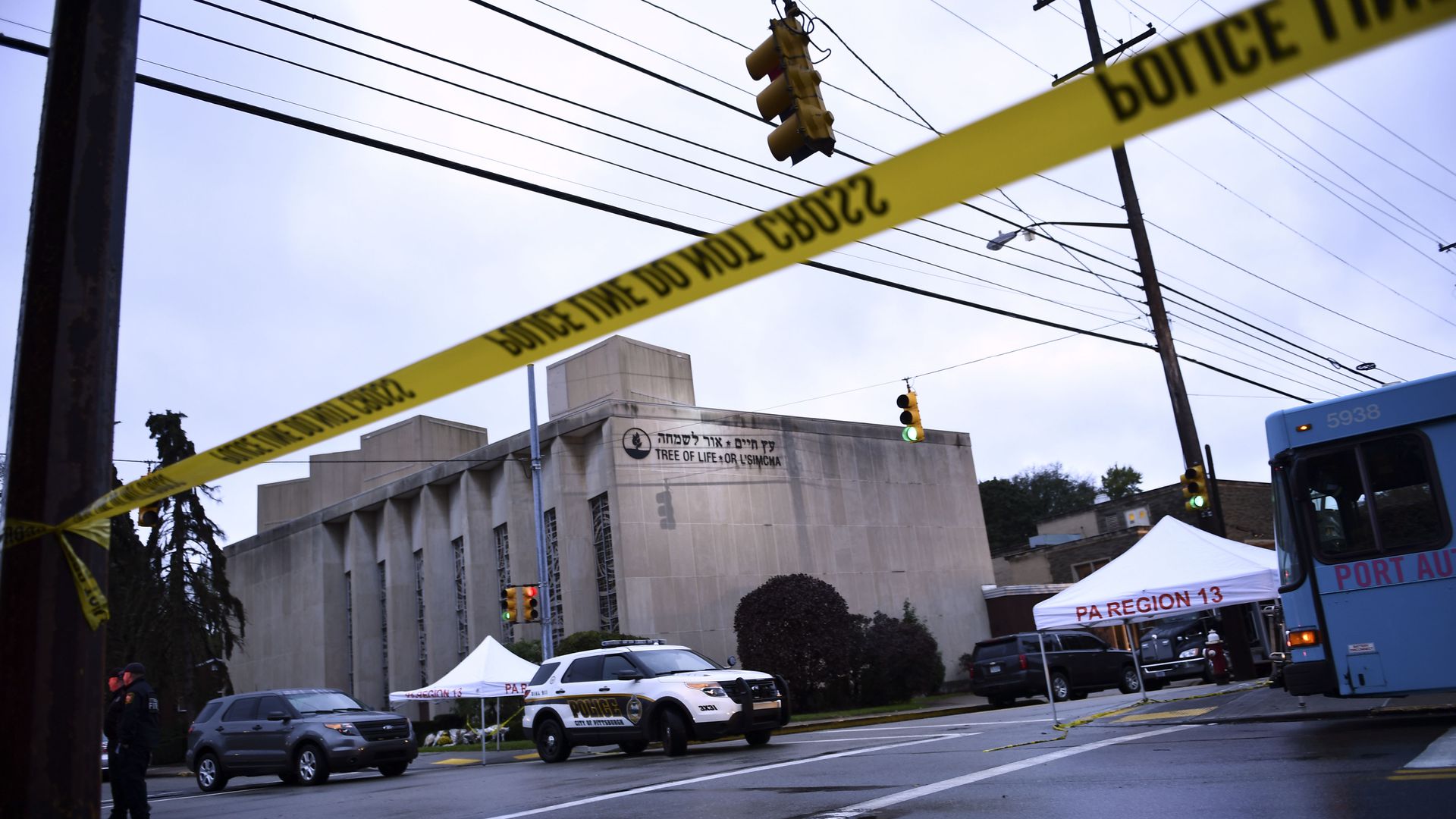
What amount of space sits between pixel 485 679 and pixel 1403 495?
1706 cm

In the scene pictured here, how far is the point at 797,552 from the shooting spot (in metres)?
32.2

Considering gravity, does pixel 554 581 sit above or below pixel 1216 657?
above

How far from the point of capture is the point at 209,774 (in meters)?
19.3

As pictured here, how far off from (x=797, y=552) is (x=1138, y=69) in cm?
2981

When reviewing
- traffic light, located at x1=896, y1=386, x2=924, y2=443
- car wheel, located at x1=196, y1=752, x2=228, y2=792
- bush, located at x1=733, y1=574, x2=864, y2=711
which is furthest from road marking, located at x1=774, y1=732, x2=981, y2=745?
car wheel, located at x1=196, y1=752, x2=228, y2=792

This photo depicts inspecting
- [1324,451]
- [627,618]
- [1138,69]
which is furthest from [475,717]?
[1138,69]

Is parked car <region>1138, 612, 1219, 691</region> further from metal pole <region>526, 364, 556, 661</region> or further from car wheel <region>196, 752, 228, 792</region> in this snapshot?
car wheel <region>196, 752, 228, 792</region>

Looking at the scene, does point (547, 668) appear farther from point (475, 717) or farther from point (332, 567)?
point (332, 567)

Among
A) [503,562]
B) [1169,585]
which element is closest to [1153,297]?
[1169,585]

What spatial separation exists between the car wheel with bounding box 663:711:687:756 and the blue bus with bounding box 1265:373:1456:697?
28.7ft

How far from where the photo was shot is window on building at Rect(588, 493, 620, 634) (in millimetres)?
29781

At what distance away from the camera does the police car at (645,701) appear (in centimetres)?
1631

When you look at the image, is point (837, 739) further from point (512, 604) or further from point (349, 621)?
point (349, 621)

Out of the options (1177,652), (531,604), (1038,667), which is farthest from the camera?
(1177,652)
